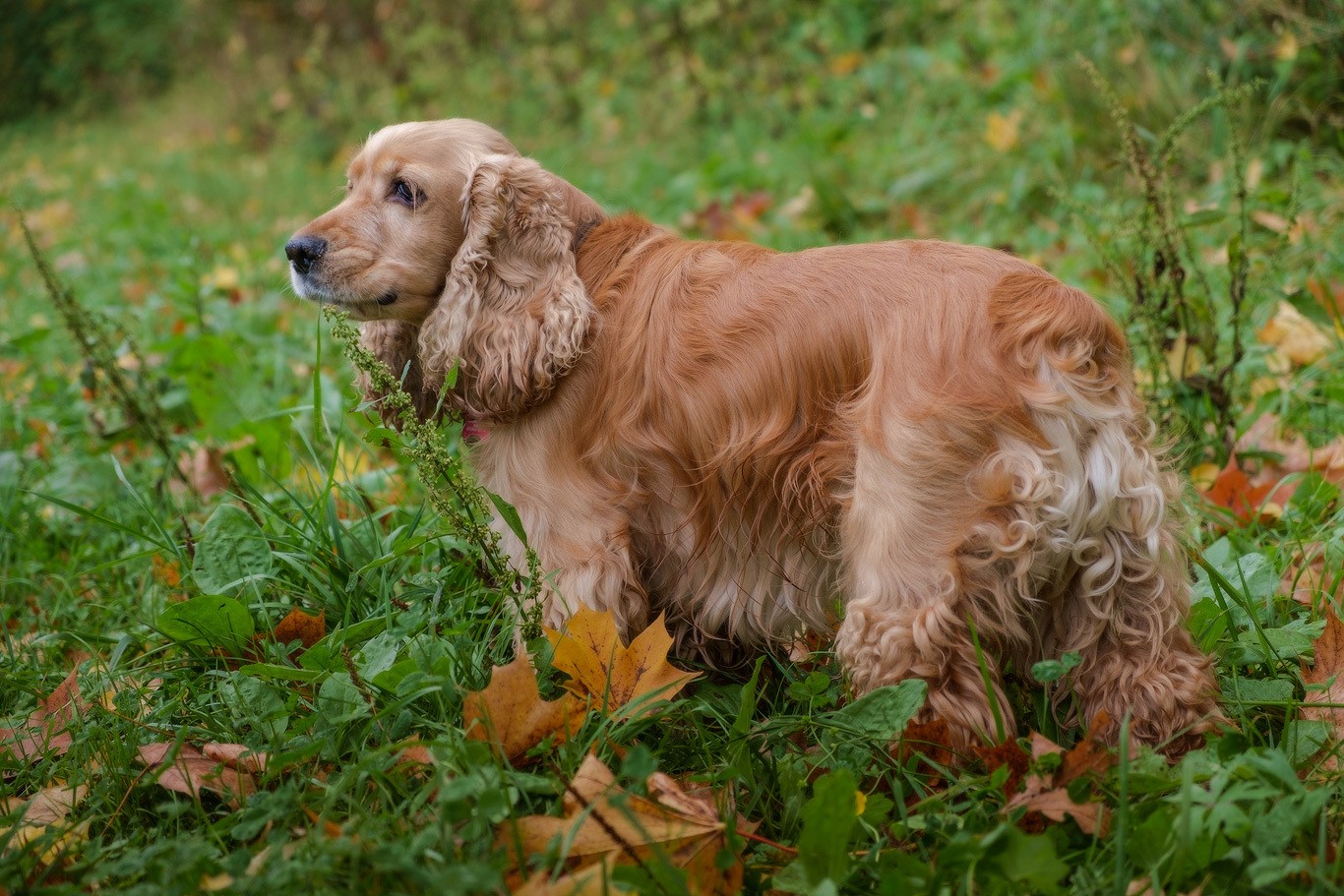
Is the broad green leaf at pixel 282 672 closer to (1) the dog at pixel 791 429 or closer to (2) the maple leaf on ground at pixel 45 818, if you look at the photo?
(2) the maple leaf on ground at pixel 45 818

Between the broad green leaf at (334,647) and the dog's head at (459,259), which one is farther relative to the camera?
the dog's head at (459,259)

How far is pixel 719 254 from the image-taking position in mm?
2650

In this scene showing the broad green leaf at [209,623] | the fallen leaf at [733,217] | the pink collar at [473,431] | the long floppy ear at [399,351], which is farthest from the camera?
the fallen leaf at [733,217]

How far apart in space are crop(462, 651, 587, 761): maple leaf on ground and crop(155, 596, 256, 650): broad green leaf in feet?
2.49

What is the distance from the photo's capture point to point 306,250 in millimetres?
2686

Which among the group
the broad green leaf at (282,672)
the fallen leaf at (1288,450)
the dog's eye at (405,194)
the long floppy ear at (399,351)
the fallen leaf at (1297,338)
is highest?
the dog's eye at (405,194)

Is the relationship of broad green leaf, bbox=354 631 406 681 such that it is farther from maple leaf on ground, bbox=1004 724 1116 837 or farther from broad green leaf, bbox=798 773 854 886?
maple leaf on ground, bbox=1004 724 1116 837

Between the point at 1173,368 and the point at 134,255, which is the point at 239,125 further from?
the point at 1173,368

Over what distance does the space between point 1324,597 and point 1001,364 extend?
1.10 meters

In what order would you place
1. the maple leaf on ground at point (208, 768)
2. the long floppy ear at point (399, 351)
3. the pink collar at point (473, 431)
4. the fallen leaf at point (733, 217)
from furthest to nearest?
the fallen leaf at point (733, 217), the long floppy ear at point (399, 351), the pink collar at point (473, 431), the maple leaf on ground at point (208, 768)

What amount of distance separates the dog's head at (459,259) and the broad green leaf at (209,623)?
732mm

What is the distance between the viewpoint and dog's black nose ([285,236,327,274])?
2.68 meters

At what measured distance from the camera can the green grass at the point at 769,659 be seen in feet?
6.05

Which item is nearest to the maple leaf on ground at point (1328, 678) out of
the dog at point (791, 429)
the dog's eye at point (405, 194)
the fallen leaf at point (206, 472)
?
the dog at point (791, 429)
